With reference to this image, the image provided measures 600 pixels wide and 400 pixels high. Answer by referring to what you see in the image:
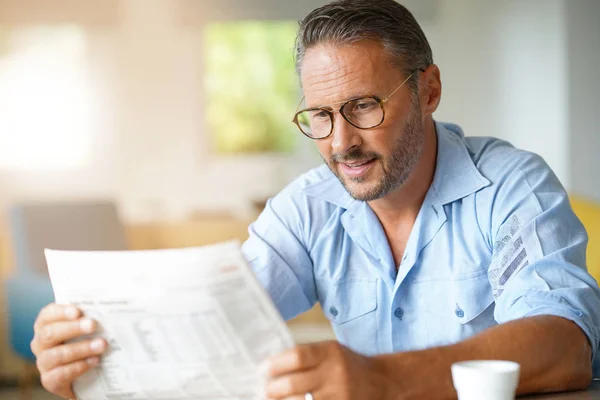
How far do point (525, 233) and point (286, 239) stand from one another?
530 mm

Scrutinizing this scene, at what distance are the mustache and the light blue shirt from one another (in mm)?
142

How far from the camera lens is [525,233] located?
1.46 m

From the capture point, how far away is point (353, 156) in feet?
5.43

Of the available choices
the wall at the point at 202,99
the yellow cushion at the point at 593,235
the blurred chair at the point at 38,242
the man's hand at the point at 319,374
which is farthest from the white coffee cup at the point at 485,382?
the wall at the point at 202,99

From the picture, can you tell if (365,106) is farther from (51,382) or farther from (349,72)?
(51,382)

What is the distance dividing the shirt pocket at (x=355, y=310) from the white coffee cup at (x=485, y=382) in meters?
0.73

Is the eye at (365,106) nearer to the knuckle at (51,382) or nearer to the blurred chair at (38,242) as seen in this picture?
the knuckle at (51,382)

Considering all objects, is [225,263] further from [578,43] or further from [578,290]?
[578,43]

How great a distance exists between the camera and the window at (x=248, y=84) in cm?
572

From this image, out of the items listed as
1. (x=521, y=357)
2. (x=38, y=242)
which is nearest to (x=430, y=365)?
(x=521, y=357)

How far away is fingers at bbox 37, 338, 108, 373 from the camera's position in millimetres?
1243

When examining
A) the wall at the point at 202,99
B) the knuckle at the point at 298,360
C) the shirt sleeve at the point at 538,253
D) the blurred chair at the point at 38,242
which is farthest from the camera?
the wall at the point at 202,99

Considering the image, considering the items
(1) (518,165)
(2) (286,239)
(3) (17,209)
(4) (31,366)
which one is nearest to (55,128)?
(3) (17,209)

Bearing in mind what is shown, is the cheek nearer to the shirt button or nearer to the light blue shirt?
the light blue shirt
